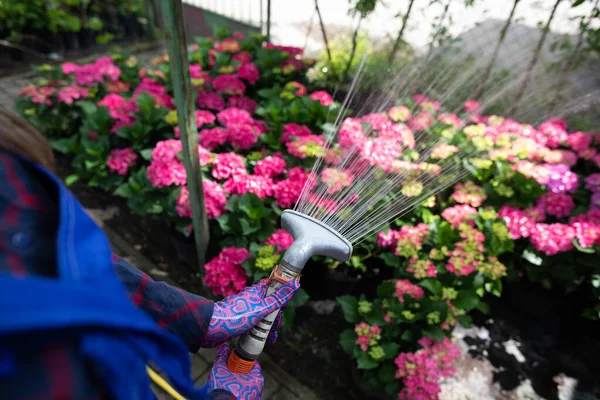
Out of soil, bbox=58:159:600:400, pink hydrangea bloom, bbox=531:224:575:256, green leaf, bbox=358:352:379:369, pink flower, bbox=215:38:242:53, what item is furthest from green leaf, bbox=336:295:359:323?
pink flower, bbox=215:38:242:53

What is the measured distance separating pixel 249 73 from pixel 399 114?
1.23 metres

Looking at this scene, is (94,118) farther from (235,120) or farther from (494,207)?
(494,207)

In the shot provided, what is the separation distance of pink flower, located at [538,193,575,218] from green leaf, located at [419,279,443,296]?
2.59 ft

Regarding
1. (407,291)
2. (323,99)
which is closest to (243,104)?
(323,99)

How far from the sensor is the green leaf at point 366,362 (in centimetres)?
166

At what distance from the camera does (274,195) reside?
77.3 inches

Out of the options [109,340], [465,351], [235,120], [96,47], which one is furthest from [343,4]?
[109,340]

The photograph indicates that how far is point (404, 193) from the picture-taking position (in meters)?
1.82

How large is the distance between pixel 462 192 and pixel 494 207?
0.67 ft

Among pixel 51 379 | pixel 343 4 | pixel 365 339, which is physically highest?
pixel 343 4

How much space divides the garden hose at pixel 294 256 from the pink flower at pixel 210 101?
181 cm

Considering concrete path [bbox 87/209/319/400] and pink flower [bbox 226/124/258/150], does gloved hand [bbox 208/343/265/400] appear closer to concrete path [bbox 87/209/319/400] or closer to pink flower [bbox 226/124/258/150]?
concrete path [bbox 87/209/319/400]

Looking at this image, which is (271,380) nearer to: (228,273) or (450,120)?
(228,273)

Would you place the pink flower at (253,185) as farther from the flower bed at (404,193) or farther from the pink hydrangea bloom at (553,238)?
the pink hydrangea bloom at (553,238)
